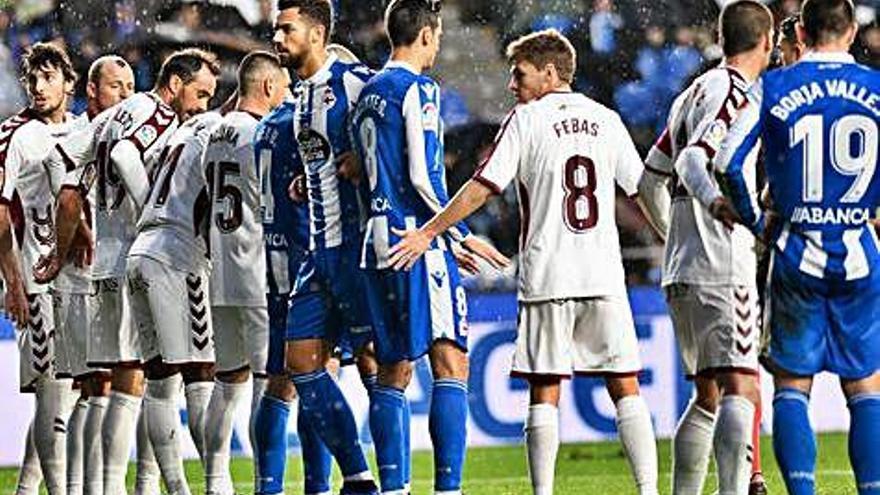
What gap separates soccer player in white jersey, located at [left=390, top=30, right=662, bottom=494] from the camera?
820 centimetres

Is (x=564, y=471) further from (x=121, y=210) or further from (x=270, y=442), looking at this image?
(x=270, y=442)

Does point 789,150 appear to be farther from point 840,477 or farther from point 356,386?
point 356,386

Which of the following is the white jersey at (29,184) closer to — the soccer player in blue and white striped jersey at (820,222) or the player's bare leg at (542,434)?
the player's bare leg at (542,434)

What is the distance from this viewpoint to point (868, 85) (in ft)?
23.5

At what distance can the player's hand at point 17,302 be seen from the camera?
1000 centimetres

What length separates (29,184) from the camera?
1033 centimetres

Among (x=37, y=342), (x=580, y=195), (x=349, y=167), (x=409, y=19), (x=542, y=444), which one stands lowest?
(x=542, y=444)

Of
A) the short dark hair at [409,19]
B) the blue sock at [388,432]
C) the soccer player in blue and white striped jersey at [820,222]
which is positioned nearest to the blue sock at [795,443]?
the soccer player in blue and white striped jersey at [820,222]

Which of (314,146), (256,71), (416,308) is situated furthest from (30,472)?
(416,308)

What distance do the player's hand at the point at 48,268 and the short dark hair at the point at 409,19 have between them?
2247 mm

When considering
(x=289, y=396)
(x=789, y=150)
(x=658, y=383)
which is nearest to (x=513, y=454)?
(x=658, y=383)

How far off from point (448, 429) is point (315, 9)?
148cm

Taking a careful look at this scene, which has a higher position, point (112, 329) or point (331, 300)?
point (331, 300)

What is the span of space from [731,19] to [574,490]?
428 centimetres
